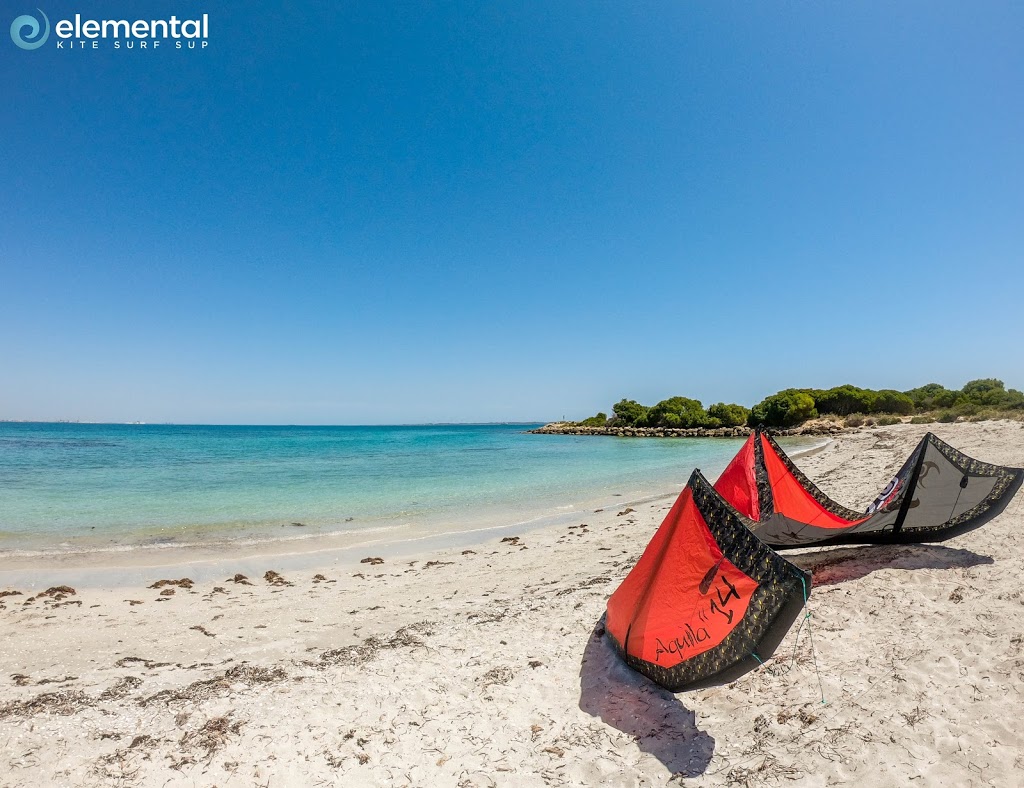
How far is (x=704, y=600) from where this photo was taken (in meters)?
3.70

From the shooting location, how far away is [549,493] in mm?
17281

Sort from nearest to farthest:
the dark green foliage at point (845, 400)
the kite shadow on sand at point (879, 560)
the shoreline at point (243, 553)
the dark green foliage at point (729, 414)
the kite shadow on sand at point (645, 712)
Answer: the kite shadow on sand at point (645, 712) → the kite shadow on sand at point (879, 560) → the shoreline at point (243, 553) → the dark green foliage at point (845, 400) → the dark green foliage at point (729, 414)

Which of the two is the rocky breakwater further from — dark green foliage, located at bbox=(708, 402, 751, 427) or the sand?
the sand

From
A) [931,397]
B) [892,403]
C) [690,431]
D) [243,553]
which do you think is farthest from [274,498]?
[931,397]

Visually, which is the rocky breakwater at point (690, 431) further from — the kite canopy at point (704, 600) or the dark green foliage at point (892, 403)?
the kite canopy at point (704, 600)

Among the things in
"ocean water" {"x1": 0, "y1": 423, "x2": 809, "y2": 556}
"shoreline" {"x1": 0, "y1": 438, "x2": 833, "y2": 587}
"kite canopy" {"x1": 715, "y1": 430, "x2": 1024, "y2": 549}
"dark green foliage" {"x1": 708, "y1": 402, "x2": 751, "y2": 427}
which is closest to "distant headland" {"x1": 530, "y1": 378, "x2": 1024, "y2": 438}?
"dark green foliage" {"x1": 708, "y1": 402, "x2": 751, "y2": 427}

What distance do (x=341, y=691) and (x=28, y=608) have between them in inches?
240

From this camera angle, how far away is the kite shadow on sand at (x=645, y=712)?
336cm

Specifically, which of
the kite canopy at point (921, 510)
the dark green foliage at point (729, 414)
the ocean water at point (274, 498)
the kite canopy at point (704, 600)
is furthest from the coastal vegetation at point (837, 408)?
the kite canopy at point (704, 600)

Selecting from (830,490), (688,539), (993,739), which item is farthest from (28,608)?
(830,490)

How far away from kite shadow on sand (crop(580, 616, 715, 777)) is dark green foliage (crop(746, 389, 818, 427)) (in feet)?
196

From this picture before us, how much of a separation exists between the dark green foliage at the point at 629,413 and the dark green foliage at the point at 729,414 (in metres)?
11.3

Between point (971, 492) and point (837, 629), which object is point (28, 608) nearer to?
point (837, 629)

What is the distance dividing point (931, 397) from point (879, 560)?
215ft
